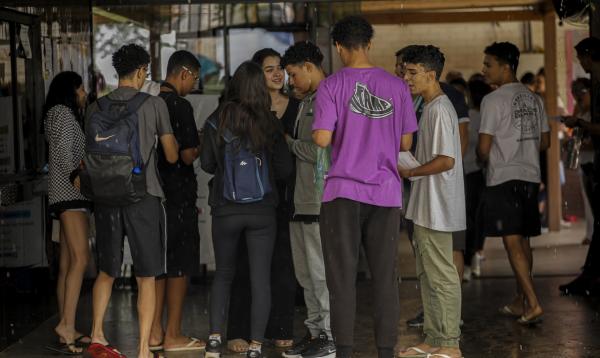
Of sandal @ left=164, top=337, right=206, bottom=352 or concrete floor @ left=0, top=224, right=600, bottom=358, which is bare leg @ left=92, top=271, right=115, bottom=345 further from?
sandal @ left=164, top=337, right=206, bottom=352

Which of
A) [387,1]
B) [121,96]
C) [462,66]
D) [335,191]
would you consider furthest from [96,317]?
[462,66]

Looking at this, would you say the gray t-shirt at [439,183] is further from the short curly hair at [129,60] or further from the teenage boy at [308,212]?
the short curly hair at [129,60]

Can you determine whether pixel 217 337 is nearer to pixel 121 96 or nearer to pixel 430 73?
Answer: pixel 121 96

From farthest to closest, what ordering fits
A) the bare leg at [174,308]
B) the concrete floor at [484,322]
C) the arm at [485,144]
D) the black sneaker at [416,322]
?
the black sneaker at [416,322]
the arm at [485,144]
the bare leg at [174,308]
the concrete floor at [484,322]

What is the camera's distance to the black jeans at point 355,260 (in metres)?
5.62

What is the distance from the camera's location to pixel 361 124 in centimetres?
556

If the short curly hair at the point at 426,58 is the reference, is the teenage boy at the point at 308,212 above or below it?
below

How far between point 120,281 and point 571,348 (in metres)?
4.41

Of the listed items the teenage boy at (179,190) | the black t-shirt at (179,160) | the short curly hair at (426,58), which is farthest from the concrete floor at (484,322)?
the short curly hair at (426,58)

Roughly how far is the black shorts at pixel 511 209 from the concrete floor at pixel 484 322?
2.17ft

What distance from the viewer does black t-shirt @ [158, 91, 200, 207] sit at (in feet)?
21.4

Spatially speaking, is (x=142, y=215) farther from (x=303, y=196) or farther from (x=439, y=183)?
(x=439, y=183)

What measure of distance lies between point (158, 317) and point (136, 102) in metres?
1.54

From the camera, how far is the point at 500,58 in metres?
7.26
